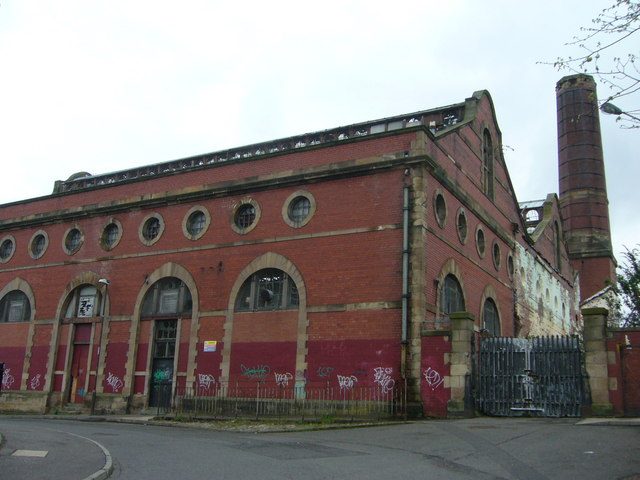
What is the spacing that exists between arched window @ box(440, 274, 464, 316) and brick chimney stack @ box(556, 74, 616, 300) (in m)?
25.7

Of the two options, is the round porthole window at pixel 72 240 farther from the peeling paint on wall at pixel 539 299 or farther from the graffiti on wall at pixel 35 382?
the peeling paint on wall at pixel 539 299

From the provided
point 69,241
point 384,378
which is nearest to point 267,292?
point 384,378

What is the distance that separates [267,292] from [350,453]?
11361 millimetres

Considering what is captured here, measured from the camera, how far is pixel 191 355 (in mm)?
23109

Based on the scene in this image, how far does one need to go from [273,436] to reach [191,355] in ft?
30.0

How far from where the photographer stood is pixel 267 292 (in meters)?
22.2

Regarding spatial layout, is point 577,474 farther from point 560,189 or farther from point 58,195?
point 560,189

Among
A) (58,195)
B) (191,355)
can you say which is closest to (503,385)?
(191,355)

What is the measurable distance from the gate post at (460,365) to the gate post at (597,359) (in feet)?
10.6

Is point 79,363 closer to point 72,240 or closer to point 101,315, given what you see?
point 101,315

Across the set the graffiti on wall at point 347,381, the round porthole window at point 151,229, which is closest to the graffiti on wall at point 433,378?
the graffiti on wall at point 347,381

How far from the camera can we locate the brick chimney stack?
151 ft

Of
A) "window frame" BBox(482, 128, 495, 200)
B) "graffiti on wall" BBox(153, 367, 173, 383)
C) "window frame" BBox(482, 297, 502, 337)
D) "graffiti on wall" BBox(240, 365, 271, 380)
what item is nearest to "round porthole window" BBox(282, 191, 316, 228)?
"graffiti on wall" BBox(240, 365, 271, 380)

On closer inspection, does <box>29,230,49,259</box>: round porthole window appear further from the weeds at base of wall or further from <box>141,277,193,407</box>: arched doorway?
the weeds at base of wall
